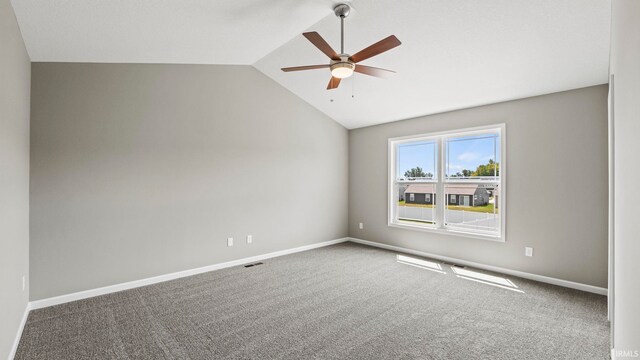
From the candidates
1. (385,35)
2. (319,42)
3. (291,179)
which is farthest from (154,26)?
(291,179)

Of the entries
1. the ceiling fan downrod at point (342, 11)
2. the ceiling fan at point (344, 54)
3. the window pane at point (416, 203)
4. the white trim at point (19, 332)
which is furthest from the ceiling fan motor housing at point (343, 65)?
the white trim at point (19, 332)

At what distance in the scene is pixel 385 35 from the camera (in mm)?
3264

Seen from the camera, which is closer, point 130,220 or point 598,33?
point 598,33

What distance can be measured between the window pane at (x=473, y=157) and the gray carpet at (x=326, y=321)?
1.53 metres

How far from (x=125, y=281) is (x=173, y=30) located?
2.91 m

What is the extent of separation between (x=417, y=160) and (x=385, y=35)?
8.65ft

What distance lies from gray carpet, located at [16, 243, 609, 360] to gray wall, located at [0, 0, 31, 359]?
0.37 meters

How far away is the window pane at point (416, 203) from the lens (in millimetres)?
5188

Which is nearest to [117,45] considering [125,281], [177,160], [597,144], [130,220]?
[177,160]

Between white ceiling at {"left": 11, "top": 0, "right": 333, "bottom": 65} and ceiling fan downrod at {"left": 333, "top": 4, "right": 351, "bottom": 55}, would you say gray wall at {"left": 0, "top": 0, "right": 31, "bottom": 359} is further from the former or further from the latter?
ceiling fan downrod at {"left": 333, "top": 4, "right": 351, "bottom": 55}

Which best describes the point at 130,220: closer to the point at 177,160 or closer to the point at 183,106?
the point at 177,160

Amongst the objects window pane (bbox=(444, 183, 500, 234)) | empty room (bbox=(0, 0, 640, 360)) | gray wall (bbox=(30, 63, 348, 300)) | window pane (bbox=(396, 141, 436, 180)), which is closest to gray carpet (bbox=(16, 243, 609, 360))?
empty room (bbox=(0, 0, 640, 360))

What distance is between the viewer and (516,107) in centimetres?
407

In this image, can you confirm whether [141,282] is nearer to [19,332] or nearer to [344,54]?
[19,332]
